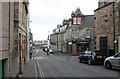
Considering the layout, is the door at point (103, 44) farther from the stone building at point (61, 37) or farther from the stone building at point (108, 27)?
the stone building at point (61, 37)

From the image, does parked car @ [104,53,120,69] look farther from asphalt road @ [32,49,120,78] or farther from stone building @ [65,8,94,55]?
stone building @ [65,8,94,55]

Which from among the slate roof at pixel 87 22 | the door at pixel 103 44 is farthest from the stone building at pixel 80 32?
the door at pixel 103 44

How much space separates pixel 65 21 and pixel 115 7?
148 feet

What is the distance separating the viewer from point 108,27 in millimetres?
29562

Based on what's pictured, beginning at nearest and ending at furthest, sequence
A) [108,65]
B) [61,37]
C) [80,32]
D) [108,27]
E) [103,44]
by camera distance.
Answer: [108,65] → [108,27] → [103,44] → [80,32] → [61,37]

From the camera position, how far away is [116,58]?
61.2ft

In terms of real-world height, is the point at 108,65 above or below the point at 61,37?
below

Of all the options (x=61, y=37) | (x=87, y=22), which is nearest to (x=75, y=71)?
(x=87, y=22)

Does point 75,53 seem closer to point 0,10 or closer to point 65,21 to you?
point 65,21

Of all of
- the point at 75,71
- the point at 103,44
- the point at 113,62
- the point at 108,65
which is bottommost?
the point at 75,71

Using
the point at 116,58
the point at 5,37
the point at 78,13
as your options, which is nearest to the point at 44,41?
the point at 78,13

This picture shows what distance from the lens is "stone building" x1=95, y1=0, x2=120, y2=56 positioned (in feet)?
89.1

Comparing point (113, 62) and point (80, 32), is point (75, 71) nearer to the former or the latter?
point (113, 62)

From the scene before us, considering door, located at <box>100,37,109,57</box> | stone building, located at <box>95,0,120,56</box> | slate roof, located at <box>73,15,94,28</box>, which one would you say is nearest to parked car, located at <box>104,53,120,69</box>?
stone building, located at <box>95,0,120,56</box>
